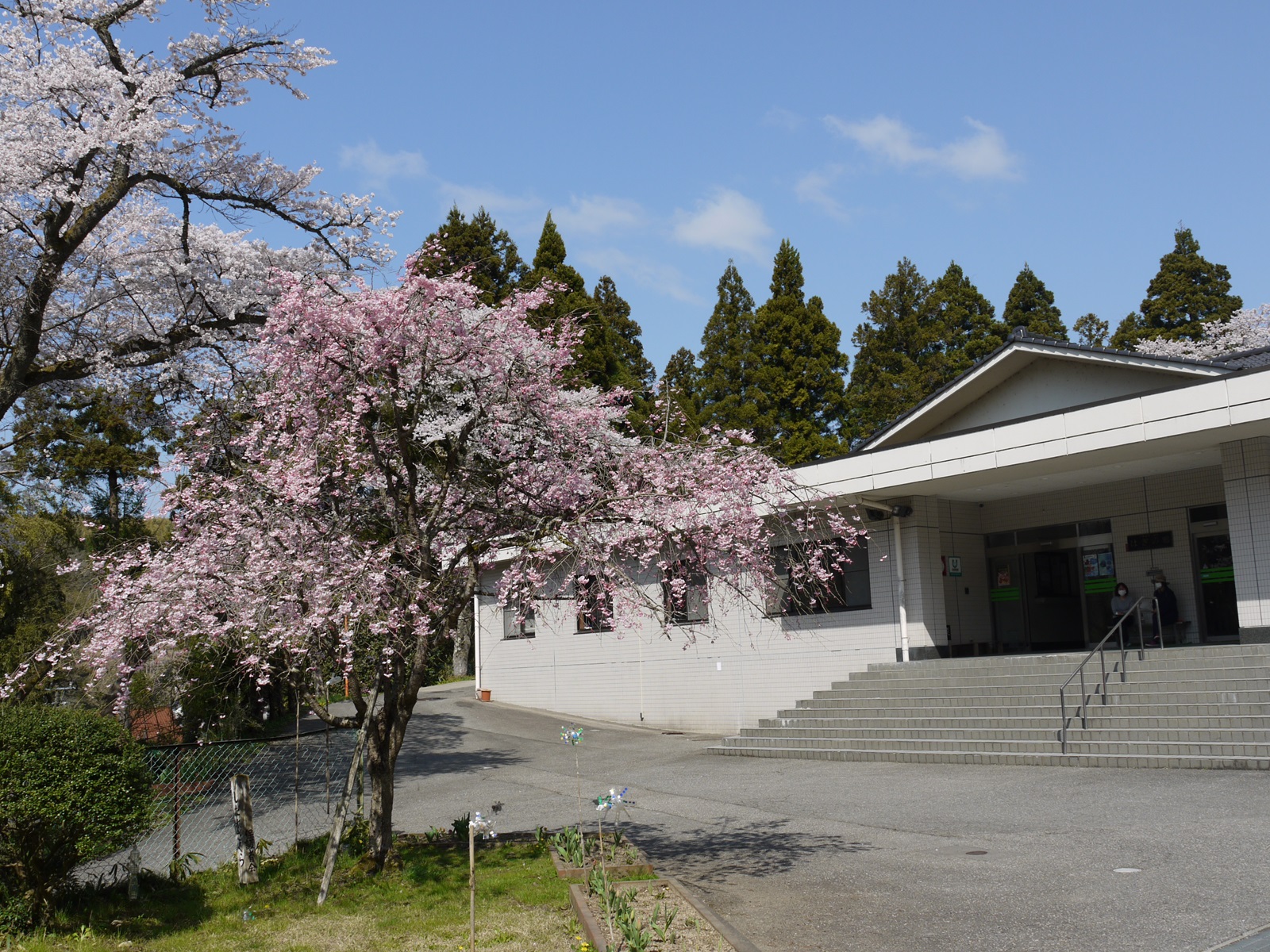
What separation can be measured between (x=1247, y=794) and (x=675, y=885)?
6.66m

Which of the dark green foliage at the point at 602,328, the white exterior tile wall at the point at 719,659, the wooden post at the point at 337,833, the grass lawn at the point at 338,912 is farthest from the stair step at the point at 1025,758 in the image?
the dark green foliage at the point at 602,328

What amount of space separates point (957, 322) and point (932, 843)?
34.7 meters

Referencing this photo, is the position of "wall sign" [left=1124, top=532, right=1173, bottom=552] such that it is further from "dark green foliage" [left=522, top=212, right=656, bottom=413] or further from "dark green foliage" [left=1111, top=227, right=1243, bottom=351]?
"dark green foliage" [left=1111, top=227, right=1243, bottom=351]

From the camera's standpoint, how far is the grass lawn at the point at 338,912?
6.71 metres

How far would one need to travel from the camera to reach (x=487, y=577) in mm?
26078

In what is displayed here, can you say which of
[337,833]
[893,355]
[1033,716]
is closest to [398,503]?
[337,833]

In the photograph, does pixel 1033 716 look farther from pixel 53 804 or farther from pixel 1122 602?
pixel 53 804

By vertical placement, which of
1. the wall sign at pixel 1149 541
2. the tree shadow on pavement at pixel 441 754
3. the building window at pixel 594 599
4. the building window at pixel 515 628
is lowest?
the tree shadow on pavement at pixel 441 754

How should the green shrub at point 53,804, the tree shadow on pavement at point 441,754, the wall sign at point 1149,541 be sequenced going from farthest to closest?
the wall sign at point 1149,541 < the tree shadow on pavement at point 441,754 < the green shrub at point 53,804

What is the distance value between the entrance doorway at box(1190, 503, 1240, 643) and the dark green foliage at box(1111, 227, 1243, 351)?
77.1ft

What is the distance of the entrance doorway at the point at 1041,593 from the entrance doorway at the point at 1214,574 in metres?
2.33

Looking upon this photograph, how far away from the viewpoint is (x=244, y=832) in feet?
28.7

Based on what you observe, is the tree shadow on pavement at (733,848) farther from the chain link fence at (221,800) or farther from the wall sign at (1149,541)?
the wall sign at (1149,541)

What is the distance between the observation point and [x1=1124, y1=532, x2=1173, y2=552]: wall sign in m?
18.5
